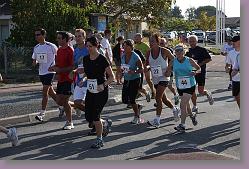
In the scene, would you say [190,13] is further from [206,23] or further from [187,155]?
[187,155]

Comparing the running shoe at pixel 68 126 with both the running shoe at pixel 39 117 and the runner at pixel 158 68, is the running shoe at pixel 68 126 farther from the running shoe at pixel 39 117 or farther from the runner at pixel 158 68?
the runner at pixel 158 68

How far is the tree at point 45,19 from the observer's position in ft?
65.3

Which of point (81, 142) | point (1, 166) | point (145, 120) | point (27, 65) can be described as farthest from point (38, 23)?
point (1, 166)

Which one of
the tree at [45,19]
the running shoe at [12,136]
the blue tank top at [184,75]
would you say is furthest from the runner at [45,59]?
the tree at [45,19]

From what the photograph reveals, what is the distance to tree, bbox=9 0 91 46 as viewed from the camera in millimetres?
19906

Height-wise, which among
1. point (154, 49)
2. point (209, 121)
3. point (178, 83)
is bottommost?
point (209, 121)

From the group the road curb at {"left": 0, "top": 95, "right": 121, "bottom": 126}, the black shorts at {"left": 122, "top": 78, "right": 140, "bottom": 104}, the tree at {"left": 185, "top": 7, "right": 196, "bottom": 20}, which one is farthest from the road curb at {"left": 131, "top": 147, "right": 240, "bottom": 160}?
the tree at {"left": 185, "top": 7, "right": 196, "bottom": 20}

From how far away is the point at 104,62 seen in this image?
746cm

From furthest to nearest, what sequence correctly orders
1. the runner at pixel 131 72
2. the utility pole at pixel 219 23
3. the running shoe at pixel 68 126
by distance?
the utility pole at pixel 219 23 → the runner at pixel 131 72 → the running shoe at pixel 68 126

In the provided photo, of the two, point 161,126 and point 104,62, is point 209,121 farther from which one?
point 104,62

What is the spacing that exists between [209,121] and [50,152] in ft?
12.6

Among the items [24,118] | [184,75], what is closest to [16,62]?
[24,118]

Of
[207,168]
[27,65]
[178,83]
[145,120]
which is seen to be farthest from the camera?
[27,65]

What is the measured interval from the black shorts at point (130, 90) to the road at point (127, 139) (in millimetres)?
527
